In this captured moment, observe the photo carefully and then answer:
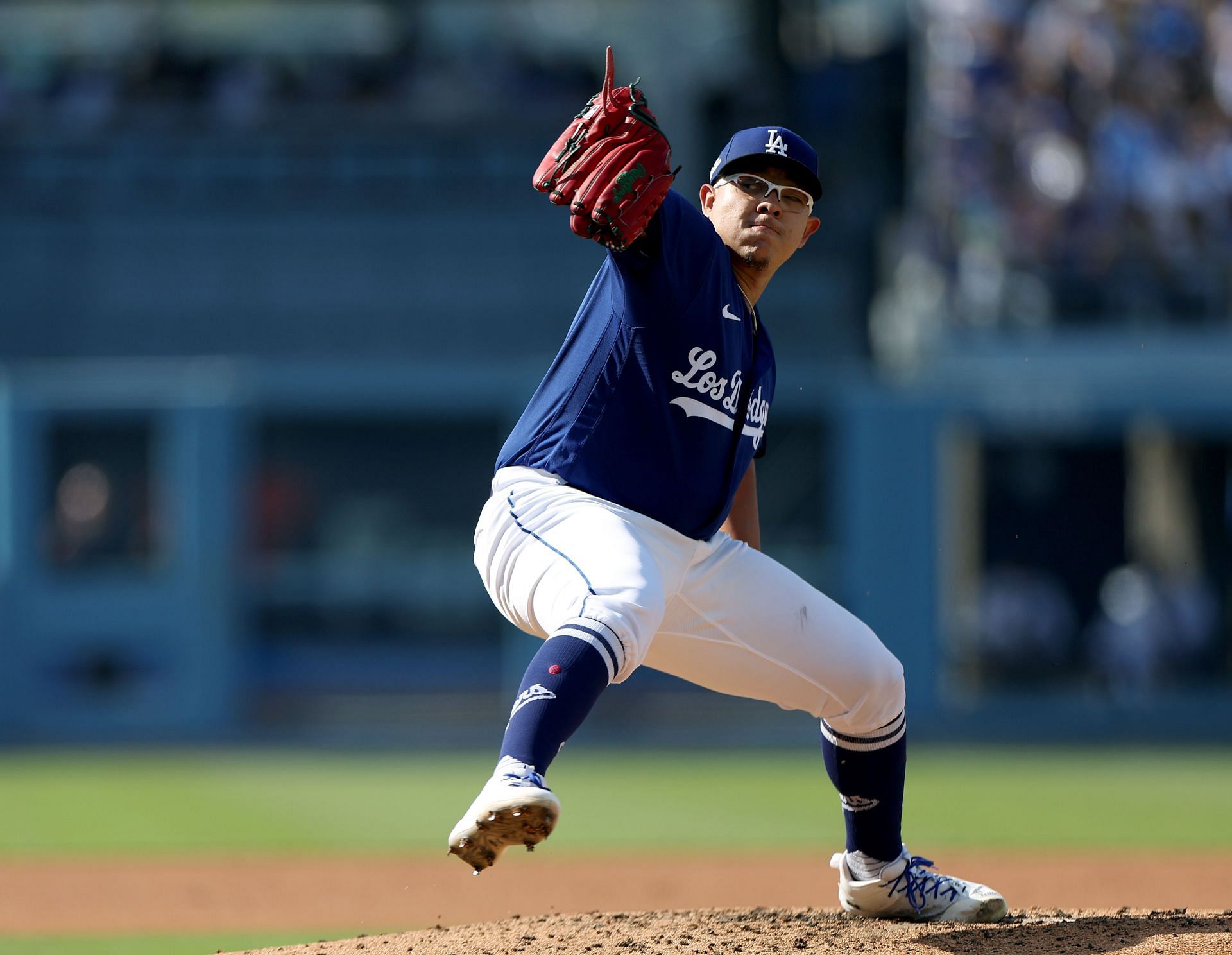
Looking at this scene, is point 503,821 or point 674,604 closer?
point 503,821

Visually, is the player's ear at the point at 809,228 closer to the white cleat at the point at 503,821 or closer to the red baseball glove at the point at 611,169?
the red baseball glove at the point at 611,169

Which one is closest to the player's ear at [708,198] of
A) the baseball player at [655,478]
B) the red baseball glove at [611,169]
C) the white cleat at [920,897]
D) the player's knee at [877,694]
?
the baseball player at [655,478]

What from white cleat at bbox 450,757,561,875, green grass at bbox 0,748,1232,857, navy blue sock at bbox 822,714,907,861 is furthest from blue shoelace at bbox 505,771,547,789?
green grass at bbox 0,748,1232,857

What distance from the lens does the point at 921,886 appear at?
3.86 metres

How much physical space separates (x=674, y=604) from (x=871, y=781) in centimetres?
72

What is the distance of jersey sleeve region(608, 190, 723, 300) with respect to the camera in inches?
125

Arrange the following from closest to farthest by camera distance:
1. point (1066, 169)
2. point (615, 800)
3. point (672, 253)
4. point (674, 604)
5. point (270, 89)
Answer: point (672, 253) < point (674, 604) < point (615, 800) < point (1066, 169) < point (270, 89)

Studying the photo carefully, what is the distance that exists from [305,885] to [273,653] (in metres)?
6.31

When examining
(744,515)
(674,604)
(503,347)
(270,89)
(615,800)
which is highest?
(270,89)

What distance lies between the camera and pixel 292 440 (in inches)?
547

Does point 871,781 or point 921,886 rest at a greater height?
point 871,781

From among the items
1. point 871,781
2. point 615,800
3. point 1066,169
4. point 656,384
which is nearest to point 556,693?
point 656,384

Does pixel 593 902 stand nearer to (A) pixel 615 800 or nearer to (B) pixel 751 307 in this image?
(B) pixel 751 307

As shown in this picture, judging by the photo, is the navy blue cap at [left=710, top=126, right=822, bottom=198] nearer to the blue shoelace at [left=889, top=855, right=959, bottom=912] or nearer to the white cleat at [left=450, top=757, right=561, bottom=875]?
the white cleat at [left=450, top=757, right=561, bottom=875]
